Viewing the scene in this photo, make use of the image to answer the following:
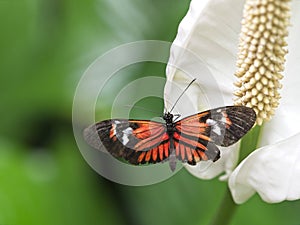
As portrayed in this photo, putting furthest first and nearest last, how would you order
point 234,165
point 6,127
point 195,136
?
1. point 6,127
2. point 234,165
3. point 195,136

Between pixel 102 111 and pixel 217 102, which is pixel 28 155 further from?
pixel 217 102

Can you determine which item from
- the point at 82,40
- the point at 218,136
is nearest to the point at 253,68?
the point at 218,136

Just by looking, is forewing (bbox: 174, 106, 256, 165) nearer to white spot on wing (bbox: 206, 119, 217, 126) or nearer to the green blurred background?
white spot on wing (bbox: 206, 119, 217, 126)

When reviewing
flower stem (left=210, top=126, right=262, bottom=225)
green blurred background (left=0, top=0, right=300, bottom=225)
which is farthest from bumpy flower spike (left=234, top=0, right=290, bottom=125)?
green blurred background (left=0, top=0, right=300, bottom=225)

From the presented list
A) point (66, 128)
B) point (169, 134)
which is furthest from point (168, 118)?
point (66, 128)

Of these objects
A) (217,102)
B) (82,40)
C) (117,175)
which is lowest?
(117,175)

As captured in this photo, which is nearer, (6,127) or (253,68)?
(253,68)

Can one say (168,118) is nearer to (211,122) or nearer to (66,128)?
(211,122)

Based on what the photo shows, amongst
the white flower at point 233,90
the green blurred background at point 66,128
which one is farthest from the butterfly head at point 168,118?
the green blurred background at point 66,128
